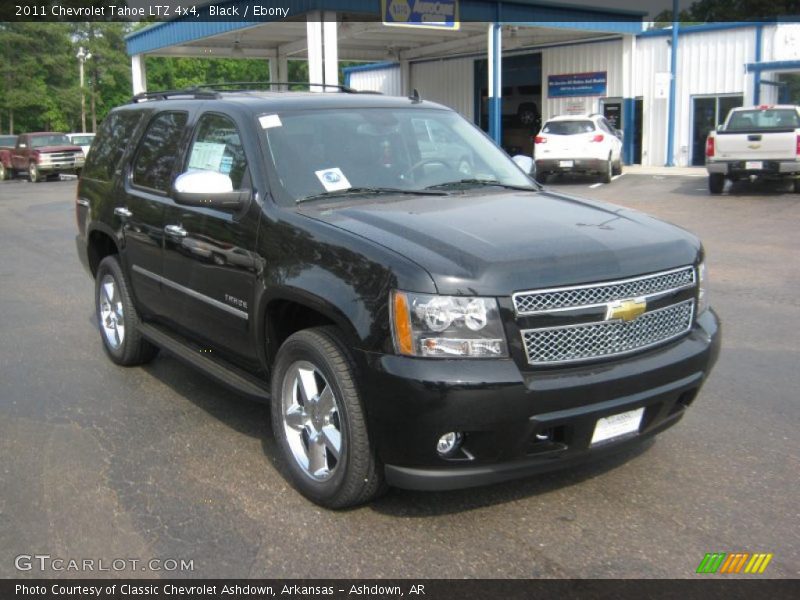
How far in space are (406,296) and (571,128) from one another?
19932 millimetres

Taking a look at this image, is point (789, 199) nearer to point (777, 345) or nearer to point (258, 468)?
point (777, 345)

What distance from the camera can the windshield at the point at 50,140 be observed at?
32500 mm

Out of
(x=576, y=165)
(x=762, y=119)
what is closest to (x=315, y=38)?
(x=576, y=165)

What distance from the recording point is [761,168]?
17641mm

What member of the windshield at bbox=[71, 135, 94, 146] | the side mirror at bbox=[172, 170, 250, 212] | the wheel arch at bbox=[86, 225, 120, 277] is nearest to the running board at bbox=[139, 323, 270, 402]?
the side mirror at bbox=[172, 170, 250, 212]

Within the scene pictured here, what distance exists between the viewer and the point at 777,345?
6.41m

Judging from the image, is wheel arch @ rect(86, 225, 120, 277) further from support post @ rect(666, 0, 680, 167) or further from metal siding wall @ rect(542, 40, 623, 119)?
metal siding wall @ rect(542, 40, 623, 119)

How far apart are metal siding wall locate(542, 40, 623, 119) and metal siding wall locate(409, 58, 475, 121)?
142 inches

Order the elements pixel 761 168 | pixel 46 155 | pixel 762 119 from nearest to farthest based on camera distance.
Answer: pixel 761 168
pixel 762 119
pixel 46 155

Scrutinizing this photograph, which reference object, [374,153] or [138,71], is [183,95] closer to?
[374,153]

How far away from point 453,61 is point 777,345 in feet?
102

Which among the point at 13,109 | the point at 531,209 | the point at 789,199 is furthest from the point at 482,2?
the point at 13,109

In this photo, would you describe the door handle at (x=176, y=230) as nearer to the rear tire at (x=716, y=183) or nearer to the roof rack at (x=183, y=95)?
the roof rack at (x=183, y=95)

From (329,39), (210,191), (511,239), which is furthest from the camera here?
→ (329,39)
